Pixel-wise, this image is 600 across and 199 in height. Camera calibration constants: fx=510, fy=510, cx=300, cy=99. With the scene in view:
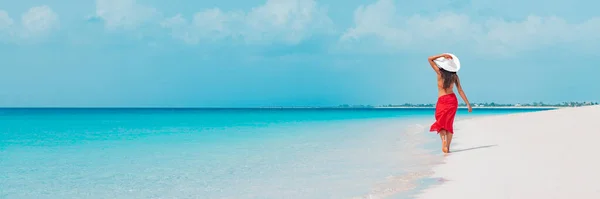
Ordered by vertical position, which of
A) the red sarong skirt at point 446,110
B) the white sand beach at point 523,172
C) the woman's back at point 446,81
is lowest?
the white sand beach at point 523,172

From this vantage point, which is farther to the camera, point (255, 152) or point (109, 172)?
point (255, 152)

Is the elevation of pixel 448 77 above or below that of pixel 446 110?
above

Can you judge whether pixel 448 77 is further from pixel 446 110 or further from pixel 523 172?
pixel 523 172

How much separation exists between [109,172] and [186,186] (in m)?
2.58

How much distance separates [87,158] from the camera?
38.8ft

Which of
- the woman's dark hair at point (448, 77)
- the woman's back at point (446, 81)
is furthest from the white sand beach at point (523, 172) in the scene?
the woman's dark hair at point (448, 77)

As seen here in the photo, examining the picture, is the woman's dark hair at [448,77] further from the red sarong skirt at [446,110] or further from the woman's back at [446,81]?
the red sarong skirt at [446,110]

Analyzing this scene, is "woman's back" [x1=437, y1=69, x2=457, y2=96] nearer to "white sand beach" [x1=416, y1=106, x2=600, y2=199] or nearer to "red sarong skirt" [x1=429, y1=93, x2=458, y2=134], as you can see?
"red sarong skirt" [x1=429, y1=93, x2=458, y2=134]

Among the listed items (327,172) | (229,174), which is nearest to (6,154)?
(229,174)

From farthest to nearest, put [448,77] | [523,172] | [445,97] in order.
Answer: [445,97]
[448,77]
[523,172]

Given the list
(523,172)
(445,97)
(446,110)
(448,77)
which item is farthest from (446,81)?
(523,172)

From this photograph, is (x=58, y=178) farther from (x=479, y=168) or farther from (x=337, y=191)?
(x=479, y=168)

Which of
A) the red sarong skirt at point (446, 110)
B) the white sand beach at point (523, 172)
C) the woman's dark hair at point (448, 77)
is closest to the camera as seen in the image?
the white sand beach at point (523, 172)

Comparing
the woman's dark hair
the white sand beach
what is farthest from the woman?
the white sand beach
